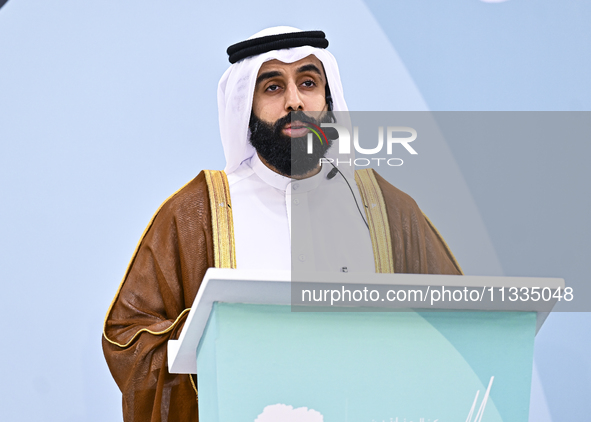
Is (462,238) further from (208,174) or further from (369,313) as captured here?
(369,313)

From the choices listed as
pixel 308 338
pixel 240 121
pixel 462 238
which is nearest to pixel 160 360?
pixel 308 338

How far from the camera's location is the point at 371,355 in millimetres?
1078

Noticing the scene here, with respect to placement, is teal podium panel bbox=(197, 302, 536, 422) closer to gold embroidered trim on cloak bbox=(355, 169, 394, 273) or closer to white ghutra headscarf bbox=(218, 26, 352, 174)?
gold embroidered trim on cloak bbox=(355, 169, 394, 273)

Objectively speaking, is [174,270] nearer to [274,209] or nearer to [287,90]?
[274,209]

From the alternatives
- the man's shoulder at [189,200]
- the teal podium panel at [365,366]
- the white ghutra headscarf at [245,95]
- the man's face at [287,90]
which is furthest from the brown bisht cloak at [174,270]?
the teal podium panel at [365,366]

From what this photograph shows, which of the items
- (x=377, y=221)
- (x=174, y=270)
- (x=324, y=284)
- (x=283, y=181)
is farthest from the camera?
(x=283, y=181)

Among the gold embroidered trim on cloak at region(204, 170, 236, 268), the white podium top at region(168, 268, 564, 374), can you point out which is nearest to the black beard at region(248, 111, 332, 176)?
the gold embroidered trim on cloak at region(204, 170, 236, 268)

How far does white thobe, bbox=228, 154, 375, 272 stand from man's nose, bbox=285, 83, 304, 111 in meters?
0.19

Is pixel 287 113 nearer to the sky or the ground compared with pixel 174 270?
nearer to the sky

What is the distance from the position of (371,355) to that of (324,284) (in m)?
0.13

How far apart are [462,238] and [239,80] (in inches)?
40.8

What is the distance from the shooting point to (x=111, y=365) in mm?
1775

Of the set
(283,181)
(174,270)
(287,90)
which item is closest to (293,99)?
(287,90)

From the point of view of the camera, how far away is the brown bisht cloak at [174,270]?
1.64 metres
